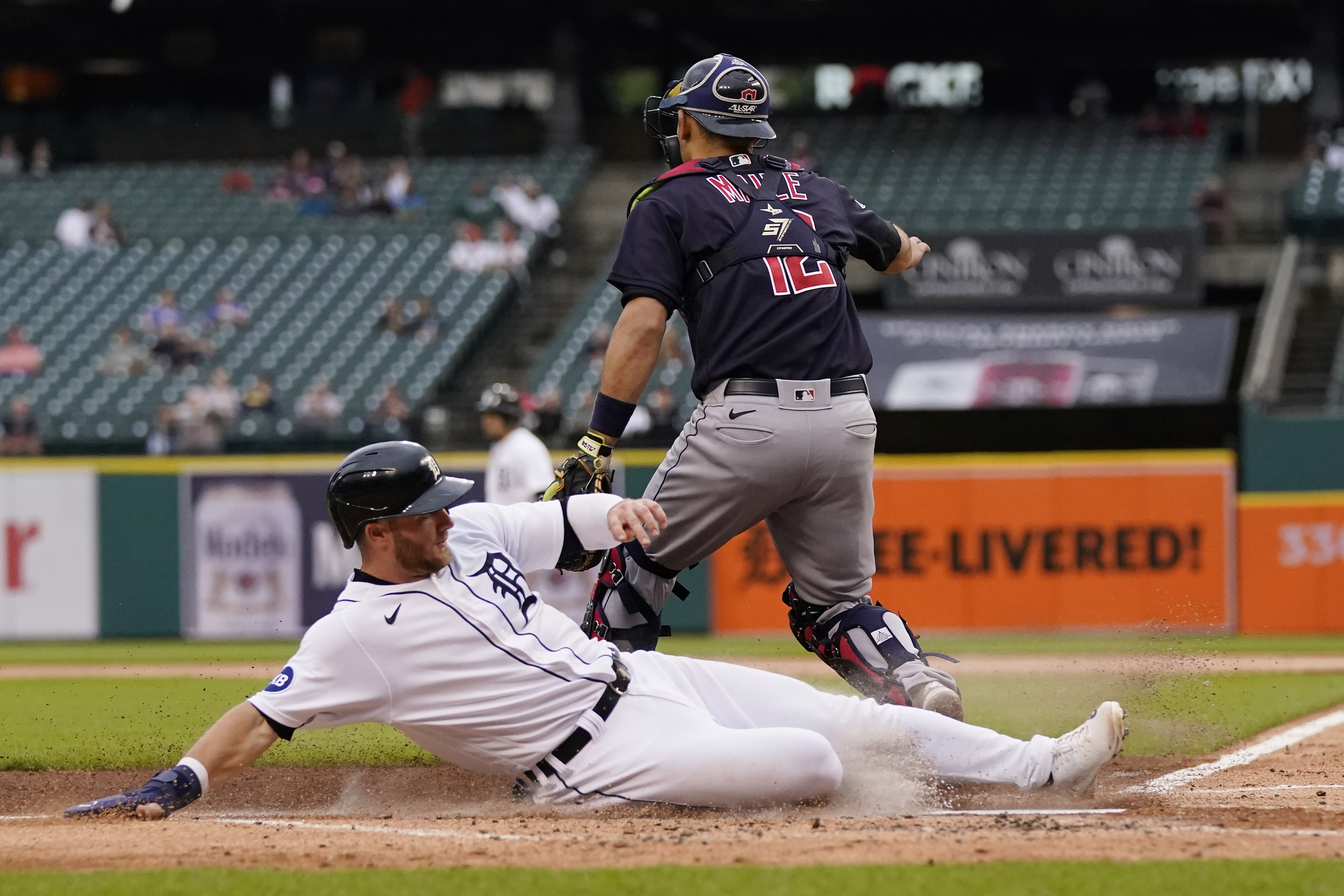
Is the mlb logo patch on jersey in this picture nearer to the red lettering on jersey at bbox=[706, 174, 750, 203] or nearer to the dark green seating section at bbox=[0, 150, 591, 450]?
the red lettering on jersey at bbox=[706, 174, 750, 203]

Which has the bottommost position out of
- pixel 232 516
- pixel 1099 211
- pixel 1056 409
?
pixel 232 516

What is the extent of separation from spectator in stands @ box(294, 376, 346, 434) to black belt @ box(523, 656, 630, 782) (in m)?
11.3

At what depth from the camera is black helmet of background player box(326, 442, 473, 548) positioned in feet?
12.7

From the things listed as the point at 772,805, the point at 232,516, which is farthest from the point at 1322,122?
the point at 772,805

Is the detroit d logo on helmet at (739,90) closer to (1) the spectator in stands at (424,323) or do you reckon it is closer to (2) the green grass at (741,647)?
(2) the green grass at (741,647)

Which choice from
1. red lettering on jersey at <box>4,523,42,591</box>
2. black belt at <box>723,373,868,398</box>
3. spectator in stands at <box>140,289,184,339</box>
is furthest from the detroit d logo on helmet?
spectator in stands at <box>140,289,184,339</box>

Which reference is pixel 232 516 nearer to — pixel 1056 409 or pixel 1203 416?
pixel 1056 409

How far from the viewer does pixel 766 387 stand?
456 cm

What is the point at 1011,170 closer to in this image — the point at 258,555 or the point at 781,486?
the point at 258,555

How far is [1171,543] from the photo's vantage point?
12.2 metres

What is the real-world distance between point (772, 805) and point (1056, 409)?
9.17 m

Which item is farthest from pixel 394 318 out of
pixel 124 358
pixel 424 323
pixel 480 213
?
pixel 124 358

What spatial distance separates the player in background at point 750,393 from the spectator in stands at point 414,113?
19.6m

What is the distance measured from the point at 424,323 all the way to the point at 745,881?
591 inches
